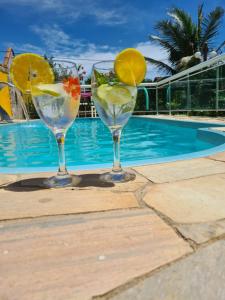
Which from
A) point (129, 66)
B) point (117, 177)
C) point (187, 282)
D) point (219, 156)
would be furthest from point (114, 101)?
point (219, 156)

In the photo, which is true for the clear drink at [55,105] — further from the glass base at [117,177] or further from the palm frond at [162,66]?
Answer: the palm frond at [162,66]

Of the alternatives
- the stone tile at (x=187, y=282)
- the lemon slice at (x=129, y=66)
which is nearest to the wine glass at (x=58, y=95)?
the lemon slice at (x=129, y=66)

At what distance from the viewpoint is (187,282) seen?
0.76 meters

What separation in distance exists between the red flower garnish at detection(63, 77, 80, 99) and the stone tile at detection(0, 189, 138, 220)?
0.55 meters

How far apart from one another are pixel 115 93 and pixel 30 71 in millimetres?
493

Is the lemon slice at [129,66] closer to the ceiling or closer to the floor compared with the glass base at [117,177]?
closer to the ceiling

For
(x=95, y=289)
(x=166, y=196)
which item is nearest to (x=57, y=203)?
(x=166, y=196)

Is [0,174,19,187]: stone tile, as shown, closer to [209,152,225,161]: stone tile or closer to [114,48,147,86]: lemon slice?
[114,48,147,86]: lemon slice

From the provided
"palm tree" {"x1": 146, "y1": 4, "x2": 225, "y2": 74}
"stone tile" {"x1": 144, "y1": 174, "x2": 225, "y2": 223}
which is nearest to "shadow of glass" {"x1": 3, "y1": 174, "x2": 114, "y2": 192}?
"stone tile" {"x1": 144, "y1": 174, "x2": 225, "y2": 223}

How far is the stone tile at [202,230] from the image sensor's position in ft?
→ 3.27

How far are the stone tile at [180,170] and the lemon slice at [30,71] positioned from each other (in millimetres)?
892

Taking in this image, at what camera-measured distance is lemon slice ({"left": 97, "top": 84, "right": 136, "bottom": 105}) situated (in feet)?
5.20

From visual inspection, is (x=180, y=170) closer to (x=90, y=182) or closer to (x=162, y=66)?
(x=90, y=182)

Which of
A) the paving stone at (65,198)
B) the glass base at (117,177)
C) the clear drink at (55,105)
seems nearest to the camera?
the paving stone at (65,198)
